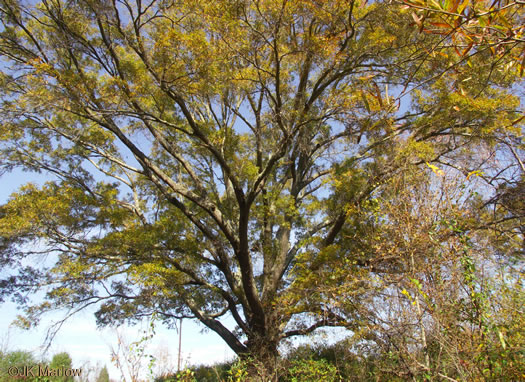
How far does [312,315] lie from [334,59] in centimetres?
537

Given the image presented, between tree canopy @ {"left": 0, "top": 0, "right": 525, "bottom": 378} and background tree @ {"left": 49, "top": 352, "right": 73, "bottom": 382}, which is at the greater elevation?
tree canopy @ {"left": 0, "top": 0, "right": 525, "bottom": 378}

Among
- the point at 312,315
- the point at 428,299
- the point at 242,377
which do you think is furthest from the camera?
the point at 312,315

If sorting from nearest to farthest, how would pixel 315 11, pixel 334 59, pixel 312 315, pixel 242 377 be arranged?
pixel 242 377 < pixel 315 11 < pixel 334 59 < pixel 312 315

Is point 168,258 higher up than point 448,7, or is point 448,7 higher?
point 168,258

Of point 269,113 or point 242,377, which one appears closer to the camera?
point 242,377

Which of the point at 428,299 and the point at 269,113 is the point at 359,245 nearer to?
the point at 269,113

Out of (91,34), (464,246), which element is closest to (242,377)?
(464,246)

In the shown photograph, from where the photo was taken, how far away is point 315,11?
235 inches

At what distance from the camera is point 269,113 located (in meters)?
7.24

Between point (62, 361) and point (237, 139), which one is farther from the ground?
point (237, 139)

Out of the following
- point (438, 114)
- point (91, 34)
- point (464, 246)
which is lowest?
point (464, 246)

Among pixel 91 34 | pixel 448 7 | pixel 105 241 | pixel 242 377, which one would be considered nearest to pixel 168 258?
pixel 105 241

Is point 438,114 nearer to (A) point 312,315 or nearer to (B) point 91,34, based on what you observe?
(A) point 312,315

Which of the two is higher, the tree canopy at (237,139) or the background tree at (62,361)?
the tree canopy at (237,139)
